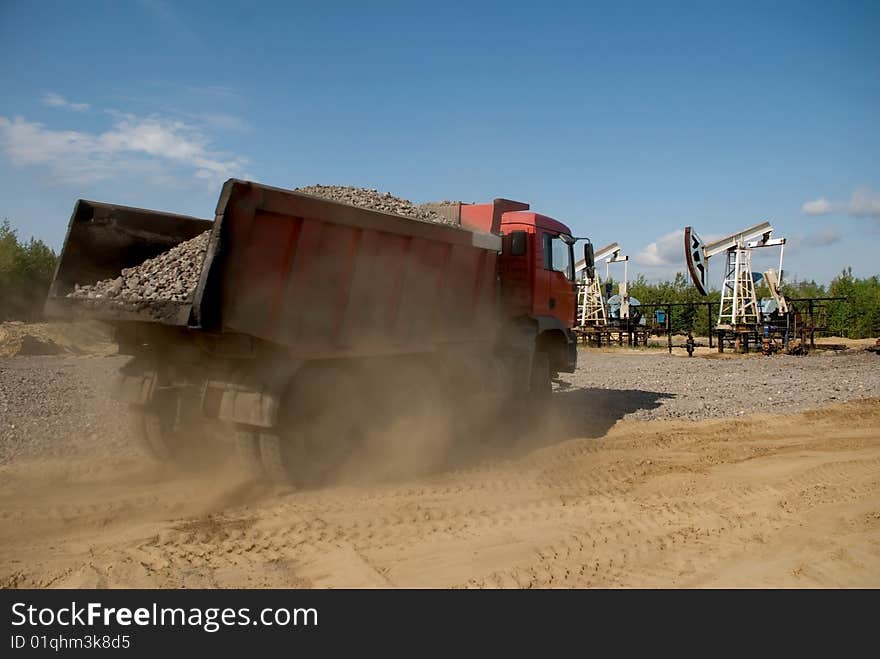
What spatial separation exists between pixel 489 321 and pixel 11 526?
5760 mm

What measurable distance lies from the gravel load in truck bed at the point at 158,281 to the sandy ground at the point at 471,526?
180 centimetres

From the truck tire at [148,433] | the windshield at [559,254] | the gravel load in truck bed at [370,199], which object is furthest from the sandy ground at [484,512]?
the gravel load in truck bed at [370,199]

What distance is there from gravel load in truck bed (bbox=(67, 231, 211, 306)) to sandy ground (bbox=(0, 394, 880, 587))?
5.89 ft

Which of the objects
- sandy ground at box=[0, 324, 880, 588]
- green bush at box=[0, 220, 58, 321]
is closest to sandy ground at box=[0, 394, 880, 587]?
sandy ground at box=[0, 324, 880, 588]

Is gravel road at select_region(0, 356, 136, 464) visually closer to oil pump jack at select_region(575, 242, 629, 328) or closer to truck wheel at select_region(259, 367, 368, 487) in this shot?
truck wheel at select_region(259, 367, 368, 487)

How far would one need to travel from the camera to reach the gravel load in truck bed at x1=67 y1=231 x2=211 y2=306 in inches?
218

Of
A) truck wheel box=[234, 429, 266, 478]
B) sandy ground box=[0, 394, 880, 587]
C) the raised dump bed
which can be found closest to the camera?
sandy ground box=[0, 394, 880, 587]

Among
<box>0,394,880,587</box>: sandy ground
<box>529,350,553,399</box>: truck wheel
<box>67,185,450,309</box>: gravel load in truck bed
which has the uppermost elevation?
<box>67,185,450,309</box>: gravel load in truck bed

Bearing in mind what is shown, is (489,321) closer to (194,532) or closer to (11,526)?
(194,532)

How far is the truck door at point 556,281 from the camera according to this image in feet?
31.6

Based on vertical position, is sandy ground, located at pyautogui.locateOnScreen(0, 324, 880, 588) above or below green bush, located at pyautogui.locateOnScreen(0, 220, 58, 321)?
below

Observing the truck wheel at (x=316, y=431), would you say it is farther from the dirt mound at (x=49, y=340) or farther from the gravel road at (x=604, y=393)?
the dirt mound at (x=49, y=340)
